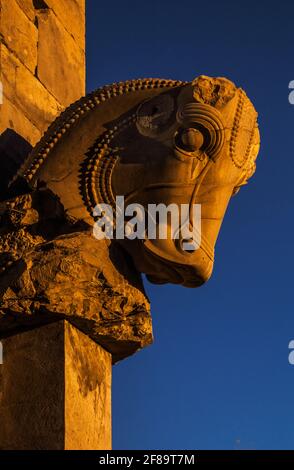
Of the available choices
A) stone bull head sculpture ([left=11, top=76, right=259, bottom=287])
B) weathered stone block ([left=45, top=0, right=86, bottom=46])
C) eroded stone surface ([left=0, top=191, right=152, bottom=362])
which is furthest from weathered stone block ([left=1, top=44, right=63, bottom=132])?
eroded stone surface ([left=0, top=191, right=152, bottom=362])

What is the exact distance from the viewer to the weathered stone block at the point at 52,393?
6.33m

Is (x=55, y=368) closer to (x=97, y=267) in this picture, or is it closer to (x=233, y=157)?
(x=97, y=267)

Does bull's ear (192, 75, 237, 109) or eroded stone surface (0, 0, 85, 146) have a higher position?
eroded stone surface (0, 0, 85, 146)

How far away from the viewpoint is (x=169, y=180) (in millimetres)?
6754

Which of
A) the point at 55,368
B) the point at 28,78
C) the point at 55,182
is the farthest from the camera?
the point at 28,78

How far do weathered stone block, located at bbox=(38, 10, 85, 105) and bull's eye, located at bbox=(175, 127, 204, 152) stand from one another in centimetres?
169

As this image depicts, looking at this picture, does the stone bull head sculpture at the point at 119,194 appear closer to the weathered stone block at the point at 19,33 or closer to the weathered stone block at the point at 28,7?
the weathered stone block at the point at 19,33

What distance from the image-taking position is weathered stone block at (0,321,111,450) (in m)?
6.33

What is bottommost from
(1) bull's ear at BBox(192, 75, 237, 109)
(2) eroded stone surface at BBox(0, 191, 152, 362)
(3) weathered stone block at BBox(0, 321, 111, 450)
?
(3) weathered stone block at BBox(0, 321, 111, 450)

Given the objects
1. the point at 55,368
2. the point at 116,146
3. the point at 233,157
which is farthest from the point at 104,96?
the point at 55,368

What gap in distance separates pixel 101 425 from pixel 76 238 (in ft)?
3.42

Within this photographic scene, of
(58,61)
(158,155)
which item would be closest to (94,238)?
(158,155)

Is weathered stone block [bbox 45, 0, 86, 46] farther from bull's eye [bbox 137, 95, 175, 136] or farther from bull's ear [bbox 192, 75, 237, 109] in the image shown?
bull's ear [bbox 192, 75, 237, 109]

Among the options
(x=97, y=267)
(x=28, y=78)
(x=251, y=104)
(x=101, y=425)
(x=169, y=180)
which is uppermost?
(x=28, y=78)
